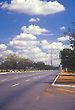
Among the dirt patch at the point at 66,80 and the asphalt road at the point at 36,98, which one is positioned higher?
the dirt patch at the point at 66,80

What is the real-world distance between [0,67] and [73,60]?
12424 centimetres

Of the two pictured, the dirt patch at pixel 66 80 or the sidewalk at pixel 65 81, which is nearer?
the sidewalk at pixel 65 81

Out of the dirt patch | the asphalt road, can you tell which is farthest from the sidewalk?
the asphalt road

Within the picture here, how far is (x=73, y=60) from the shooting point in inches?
1943

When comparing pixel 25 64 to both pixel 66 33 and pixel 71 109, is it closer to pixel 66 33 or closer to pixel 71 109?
pixel 66 33

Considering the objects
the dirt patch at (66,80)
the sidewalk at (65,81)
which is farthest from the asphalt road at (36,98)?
the dirt patch at (66,80)

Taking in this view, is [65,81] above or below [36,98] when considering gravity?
above

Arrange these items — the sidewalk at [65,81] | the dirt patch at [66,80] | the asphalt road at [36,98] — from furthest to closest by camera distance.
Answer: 1. the dirt patch at [66,80]
2. the sidewalk at [65,81]
3. the asphalt road at [36,98]

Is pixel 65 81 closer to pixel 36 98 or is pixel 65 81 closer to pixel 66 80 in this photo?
pixel 66 80

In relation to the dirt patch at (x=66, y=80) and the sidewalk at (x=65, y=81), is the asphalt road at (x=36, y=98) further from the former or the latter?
the dirt patch at (x=66, y=80)

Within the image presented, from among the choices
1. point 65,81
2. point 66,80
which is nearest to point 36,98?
point 65,81

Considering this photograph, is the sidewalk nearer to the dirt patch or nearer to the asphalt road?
the dirt patch

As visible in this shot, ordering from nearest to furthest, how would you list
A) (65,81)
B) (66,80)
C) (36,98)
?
1. (36,98)
2. (65,81)
3. (66,80)

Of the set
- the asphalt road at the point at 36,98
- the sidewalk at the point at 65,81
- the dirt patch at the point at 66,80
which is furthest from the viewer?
the dirt patch at the point at 66,80
